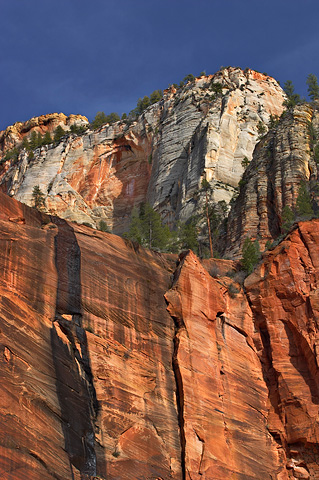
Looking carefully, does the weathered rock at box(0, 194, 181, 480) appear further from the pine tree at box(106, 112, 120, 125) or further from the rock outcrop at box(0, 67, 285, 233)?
Result: the pine tree at box(106, 112, 120, 125)

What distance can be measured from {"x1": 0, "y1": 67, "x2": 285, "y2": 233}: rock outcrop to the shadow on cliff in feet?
108

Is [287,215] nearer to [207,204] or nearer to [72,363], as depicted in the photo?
[207,204]

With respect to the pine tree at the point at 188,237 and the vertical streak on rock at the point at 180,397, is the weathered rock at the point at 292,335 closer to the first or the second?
the vertical streak on rock at the point at 180,397

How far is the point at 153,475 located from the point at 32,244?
35.6 ft

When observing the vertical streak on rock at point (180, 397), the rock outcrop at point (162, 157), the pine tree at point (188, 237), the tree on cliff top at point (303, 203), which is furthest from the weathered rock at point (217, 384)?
the rock outcrop at point (162, 157)

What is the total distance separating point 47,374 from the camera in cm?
2212

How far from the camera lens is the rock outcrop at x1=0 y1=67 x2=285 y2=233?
65188 mm

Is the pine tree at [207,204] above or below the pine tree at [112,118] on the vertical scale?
below

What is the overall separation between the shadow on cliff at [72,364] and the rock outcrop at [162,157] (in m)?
32.8

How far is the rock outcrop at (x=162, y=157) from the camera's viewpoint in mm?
65188

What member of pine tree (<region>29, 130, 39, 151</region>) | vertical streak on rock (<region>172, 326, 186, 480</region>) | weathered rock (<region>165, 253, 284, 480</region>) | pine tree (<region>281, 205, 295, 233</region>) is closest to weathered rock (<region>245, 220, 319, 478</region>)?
weathered rock (<region>165, 253, 284, 480</region>)

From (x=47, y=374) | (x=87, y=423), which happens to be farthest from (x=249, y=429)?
(x=47, y=374)

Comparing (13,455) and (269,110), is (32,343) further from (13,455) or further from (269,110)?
(269,110)


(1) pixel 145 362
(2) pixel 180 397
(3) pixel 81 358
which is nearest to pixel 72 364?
(3) pixel 81 358
